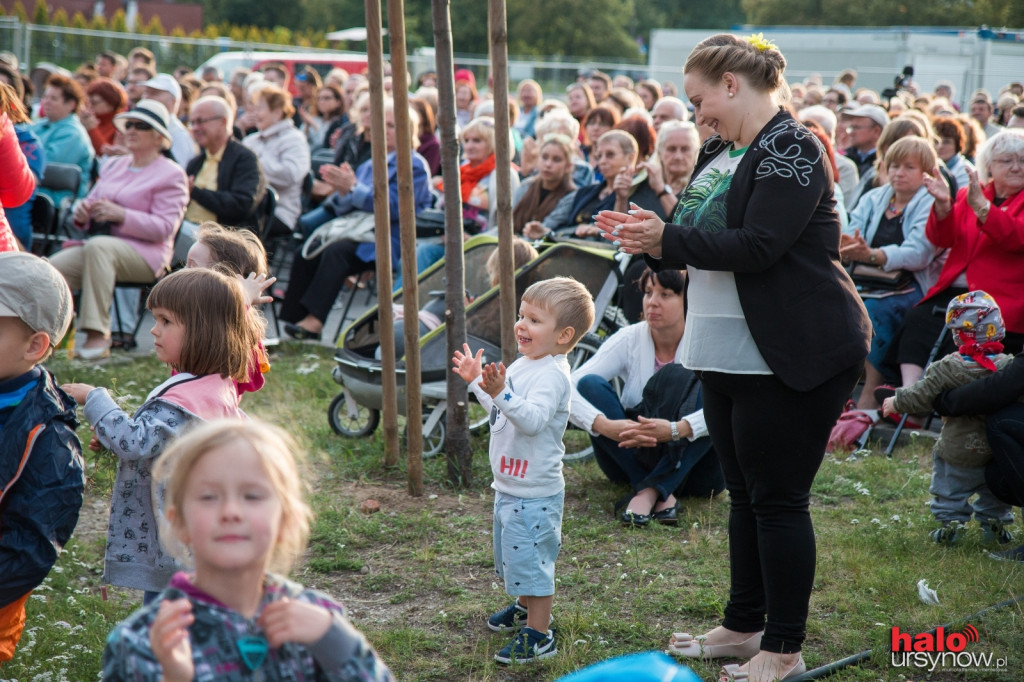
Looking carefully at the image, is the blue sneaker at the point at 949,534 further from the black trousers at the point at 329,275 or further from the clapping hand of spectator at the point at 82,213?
the clapping hand of spectator at the point at 82,213

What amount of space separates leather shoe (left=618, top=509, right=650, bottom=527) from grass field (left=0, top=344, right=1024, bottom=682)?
0.05m

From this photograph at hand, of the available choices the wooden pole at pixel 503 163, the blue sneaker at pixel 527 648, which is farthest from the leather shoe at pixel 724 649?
the wooden pole at pixel 503 163

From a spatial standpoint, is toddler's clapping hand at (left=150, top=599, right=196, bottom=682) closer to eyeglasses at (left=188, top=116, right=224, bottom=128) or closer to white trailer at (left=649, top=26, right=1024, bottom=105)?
eyeglasses at (left=188, top=116, right=224, bottom=128)

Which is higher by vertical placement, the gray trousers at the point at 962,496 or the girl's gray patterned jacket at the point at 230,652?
the girl's gray patterned jacket at the point at 230,652

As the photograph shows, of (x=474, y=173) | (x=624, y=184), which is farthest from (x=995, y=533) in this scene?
(x=474, y=173)

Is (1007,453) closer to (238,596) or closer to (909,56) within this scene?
(238,596)

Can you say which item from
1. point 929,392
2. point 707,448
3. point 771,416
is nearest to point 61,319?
point 771,416

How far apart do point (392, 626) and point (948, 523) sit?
2.61m

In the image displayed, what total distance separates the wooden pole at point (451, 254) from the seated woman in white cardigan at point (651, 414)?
1.94 ft

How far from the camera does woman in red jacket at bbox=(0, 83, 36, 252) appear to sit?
4.93 metres

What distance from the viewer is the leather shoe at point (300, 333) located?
351 inches

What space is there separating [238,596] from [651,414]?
11.8 feet

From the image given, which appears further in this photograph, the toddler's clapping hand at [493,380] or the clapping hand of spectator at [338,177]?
the clapping hand of spectator at [338,177]

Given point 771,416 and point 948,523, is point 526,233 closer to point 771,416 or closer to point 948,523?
point 948,523
